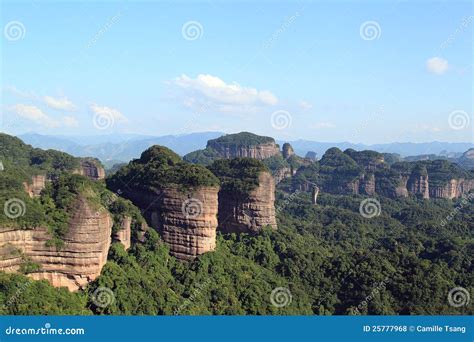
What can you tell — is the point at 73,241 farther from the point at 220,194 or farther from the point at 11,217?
the point at 220,194

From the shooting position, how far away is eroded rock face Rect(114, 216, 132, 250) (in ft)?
125

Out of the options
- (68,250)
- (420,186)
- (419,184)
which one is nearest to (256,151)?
(419,184)

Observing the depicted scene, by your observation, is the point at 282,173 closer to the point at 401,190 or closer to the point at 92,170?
the point at 401,190

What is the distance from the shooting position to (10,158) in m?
67.2

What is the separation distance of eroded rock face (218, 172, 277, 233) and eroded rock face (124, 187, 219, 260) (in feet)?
25.9

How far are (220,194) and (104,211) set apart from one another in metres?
18.9

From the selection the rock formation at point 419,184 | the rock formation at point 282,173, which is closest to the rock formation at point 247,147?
the rock formation at point 282,173

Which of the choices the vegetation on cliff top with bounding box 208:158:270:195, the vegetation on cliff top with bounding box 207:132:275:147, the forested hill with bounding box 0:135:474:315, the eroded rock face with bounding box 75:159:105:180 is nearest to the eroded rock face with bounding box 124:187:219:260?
the forested hill with bounding box 0:135:474:315

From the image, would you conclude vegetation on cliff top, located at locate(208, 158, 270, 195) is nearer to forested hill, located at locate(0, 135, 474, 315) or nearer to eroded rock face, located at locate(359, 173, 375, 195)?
forested hill, located at locate(0, 135, 474, 315)

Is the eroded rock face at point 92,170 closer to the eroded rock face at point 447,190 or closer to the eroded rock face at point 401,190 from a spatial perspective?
the eroded rock face at point 401,190

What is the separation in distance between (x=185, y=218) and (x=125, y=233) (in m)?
4.68

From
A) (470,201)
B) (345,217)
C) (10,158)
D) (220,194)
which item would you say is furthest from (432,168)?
(10,158)

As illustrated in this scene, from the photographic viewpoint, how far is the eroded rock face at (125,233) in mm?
38000

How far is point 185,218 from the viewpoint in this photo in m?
40.6
